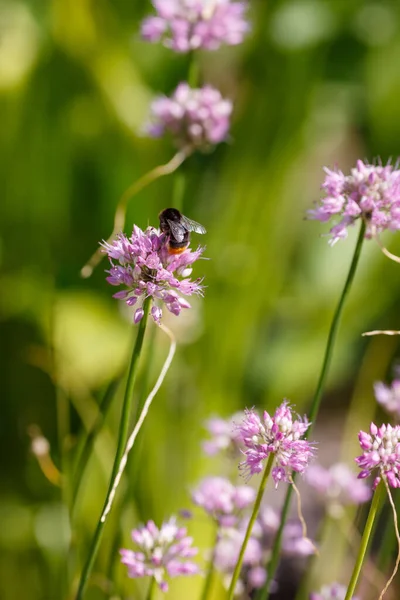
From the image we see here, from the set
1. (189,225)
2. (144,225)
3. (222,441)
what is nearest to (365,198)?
(189,225)

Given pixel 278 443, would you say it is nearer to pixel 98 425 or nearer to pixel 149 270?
pixel 149 270

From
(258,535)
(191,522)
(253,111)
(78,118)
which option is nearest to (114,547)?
(258,535)

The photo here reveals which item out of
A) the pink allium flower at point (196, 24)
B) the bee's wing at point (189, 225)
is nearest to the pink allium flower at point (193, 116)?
the pink allium flower at point (196, 24)

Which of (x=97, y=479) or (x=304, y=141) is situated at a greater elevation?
(x=304, y=141)

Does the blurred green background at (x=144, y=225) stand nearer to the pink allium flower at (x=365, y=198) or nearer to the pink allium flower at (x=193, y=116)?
the pink allium flower at (x=193, y=116)

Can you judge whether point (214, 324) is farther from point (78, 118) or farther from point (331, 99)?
point (331, 99)
